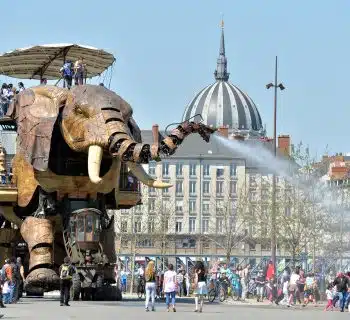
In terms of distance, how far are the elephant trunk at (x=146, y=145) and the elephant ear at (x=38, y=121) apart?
3.09 meters

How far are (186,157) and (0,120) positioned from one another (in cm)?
12366

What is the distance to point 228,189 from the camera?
535 ft

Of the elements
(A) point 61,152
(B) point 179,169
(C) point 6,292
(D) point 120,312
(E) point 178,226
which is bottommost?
(D) point 120,312

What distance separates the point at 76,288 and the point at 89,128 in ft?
18.0

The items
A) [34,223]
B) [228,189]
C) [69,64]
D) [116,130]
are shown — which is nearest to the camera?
[116,130]

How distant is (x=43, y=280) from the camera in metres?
42.7

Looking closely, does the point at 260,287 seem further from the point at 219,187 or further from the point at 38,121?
the point at 219,187

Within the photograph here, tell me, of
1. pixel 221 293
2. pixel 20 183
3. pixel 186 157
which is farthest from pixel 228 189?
pixel 20 183

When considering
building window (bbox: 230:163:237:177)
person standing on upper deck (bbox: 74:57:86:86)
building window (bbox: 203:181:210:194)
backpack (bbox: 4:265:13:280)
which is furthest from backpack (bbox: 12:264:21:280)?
building window (bbox: 203:181:210:194)

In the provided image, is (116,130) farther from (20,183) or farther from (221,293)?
(221,293)

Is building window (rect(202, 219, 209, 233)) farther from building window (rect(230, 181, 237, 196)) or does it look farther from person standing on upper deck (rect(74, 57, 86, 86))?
person standing on upper deck (rect(74, 57, 86, 86))

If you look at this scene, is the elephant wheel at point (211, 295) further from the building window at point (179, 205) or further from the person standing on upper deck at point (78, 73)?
the building window at point (179, 205)

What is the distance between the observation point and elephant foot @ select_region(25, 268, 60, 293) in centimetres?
4272

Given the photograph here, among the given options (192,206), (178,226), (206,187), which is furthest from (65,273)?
(192,206)
